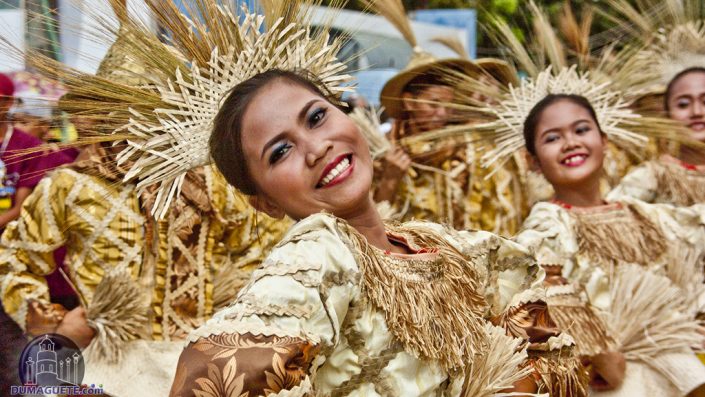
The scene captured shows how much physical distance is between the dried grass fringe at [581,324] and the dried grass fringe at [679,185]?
146cm

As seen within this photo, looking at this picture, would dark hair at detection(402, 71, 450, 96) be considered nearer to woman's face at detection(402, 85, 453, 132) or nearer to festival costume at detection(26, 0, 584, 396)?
woman's face at detection(402, 85, 453, 132)

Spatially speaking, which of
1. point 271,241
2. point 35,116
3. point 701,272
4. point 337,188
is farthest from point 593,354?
point 35,116

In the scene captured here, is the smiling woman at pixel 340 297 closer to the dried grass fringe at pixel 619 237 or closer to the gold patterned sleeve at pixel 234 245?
the dried grass fringe at pixel 619 237

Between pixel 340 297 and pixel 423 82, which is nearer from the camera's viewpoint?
pixel 340 297

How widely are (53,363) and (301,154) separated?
6.53ft

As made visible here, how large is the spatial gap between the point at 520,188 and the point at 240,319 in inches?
161

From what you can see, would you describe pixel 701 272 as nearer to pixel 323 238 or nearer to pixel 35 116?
pixel 323 238

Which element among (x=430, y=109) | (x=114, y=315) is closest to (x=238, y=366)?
(x=114, y=315)

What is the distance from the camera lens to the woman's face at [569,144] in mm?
4242

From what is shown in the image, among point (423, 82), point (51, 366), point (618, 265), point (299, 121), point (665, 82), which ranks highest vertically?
point (299, 121)

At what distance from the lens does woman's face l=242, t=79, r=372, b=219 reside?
2.44 m

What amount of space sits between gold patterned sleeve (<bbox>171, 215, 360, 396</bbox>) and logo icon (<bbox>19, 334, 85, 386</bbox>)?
6.50 feet

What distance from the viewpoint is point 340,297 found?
222 centimetres

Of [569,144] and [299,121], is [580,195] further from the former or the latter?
[299,121]
